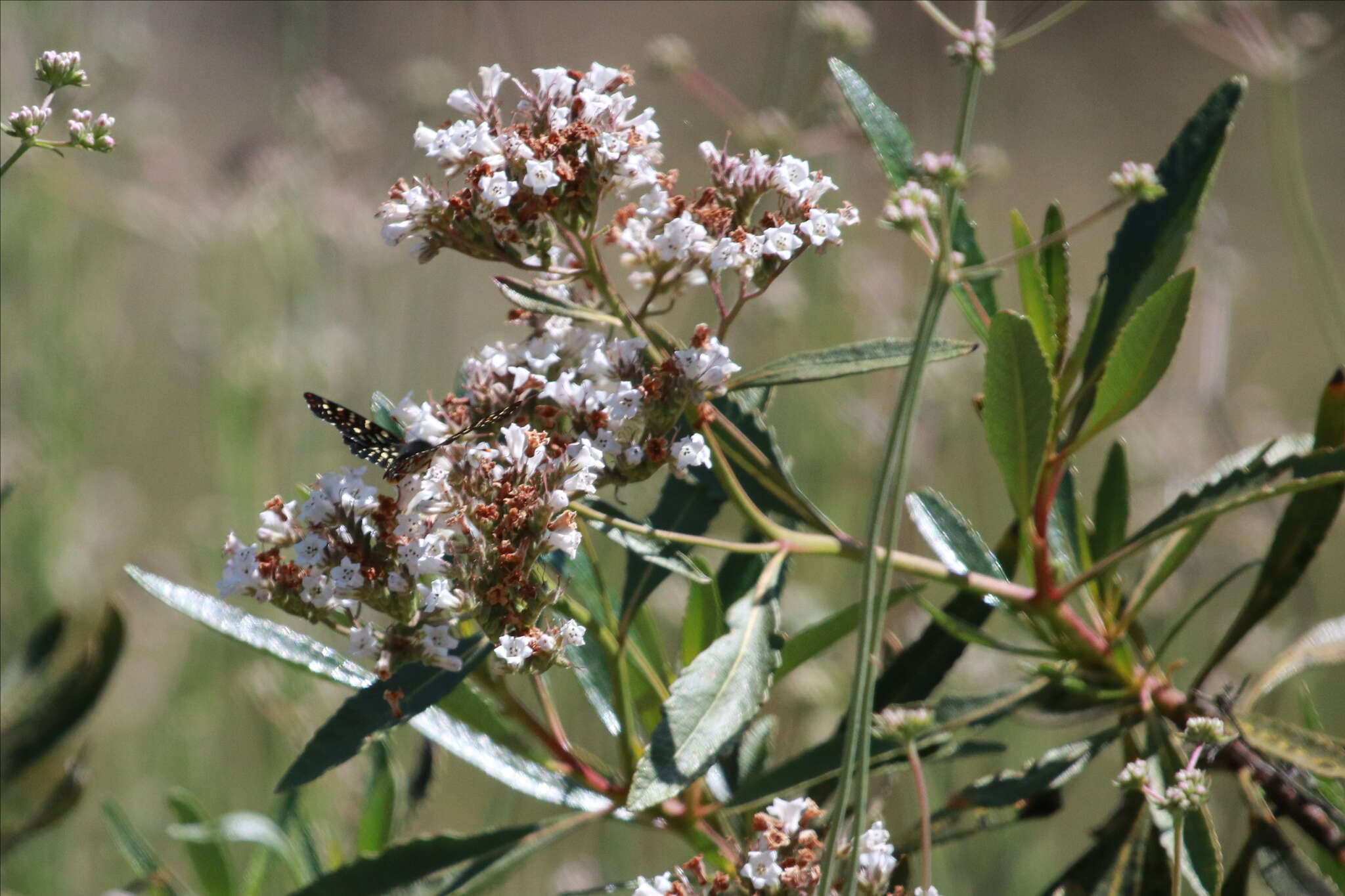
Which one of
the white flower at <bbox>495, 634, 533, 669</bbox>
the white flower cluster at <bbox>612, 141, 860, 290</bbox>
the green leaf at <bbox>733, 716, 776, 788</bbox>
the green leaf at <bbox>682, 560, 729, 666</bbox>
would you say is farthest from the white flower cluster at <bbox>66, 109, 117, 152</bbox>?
the green leaf at <bbox>733, 716, 776, 788</bbox>

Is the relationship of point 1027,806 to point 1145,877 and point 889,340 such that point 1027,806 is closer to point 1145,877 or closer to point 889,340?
point 1145,877

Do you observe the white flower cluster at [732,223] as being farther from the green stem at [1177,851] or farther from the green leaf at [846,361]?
the green stem at [1177,851]

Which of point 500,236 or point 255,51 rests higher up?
point 255,51

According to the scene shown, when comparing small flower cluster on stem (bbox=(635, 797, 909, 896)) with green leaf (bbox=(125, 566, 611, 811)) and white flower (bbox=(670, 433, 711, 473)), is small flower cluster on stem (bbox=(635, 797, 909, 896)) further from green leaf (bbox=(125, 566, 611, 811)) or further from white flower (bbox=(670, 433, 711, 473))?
white flower (bbox=(670, 433, 711, 473))

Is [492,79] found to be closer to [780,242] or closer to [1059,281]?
[780,242]

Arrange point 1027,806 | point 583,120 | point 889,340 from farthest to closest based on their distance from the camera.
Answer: point 1027,806, point 889,340, point 583,120

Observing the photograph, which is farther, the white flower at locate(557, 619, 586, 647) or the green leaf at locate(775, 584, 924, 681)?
the green leaf at locate(775, 584, 924, 681)

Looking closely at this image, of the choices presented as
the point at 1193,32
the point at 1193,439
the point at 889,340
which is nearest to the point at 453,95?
the point at 889,340
